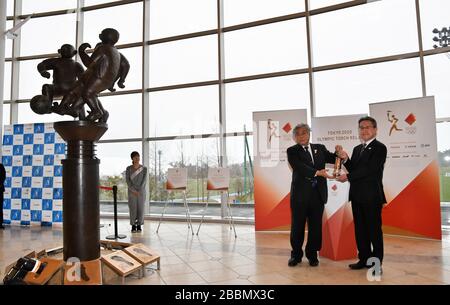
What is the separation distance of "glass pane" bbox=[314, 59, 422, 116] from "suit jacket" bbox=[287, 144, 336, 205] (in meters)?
2.78

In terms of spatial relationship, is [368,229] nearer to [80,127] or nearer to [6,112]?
[80,127]

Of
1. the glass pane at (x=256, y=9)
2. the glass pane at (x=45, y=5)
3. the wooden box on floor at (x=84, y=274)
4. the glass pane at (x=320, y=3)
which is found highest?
the glass pane at (x=45, y=5)

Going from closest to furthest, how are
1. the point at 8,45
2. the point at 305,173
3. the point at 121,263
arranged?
the point at 121,263 → the point at 305,173 → the point at 8,45

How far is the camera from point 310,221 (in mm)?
3383

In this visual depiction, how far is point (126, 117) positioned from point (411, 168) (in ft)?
18.9

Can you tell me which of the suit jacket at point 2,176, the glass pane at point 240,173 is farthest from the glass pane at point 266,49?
the suit jacket at point 2,176

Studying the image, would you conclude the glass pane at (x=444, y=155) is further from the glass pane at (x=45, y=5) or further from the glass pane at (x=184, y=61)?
the glass pane at (x=45, y=5)

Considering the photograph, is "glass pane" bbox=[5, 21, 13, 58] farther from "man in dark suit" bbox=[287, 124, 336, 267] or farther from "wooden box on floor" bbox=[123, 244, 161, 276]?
"man in dark suit" bbox=[287, 124, 336, 267]

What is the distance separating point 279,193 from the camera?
5379mm

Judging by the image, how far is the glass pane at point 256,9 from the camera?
630cm

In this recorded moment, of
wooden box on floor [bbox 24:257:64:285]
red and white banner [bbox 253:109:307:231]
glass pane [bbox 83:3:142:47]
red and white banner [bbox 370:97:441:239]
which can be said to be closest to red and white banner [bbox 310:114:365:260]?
red and white banner [bbox 253:109:307:231]

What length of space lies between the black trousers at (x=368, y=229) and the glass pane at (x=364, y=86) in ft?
10.3

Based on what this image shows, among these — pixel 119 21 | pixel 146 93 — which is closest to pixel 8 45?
pixel 119 21
